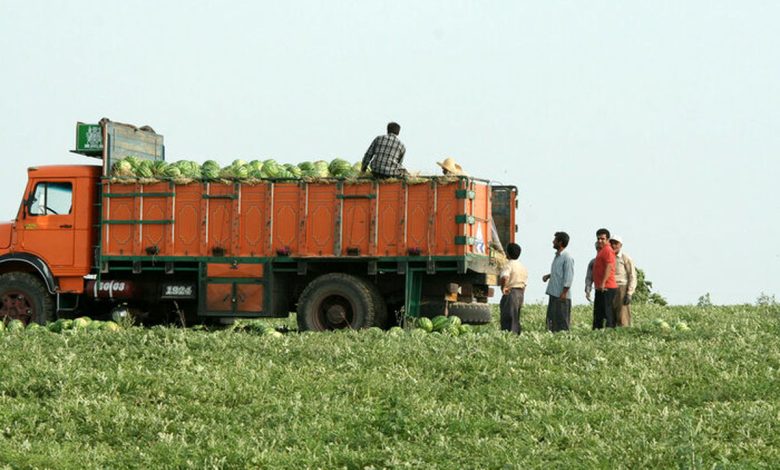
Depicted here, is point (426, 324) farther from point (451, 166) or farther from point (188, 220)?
point (188, 220)

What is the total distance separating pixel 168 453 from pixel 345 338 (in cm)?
603

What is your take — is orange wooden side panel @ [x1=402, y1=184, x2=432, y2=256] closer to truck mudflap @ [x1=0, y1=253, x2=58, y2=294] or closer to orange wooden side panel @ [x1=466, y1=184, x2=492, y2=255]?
orange wooden side panel @ [x1=466, y1=184, x2=492, y2=255]

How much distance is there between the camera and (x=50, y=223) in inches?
884

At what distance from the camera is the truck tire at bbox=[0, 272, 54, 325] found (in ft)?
73.3

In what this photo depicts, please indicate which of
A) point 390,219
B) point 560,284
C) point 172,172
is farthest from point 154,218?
point 560,284

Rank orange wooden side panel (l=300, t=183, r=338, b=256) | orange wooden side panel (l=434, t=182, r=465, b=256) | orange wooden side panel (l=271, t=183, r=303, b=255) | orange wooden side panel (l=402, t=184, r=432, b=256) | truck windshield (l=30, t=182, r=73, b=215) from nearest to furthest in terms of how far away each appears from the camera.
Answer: orange wooden side panel (l=434, t=182, r=465, b=256)
orange wooden side panel (l=402, t=184, r=432, b=256)
orange wooden side panel (l=300, t=183, r=338, b=256)
orange wooden side panel (l=271, t=183, r=303, b=255)
truck windshield (l=30, t=182, r=73, b=215)

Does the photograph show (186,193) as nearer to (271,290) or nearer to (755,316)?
(271,290)

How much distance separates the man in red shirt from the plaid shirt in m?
3.59

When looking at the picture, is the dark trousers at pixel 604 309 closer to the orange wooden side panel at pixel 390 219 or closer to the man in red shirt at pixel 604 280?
the man in red shirt at pixel 604 280

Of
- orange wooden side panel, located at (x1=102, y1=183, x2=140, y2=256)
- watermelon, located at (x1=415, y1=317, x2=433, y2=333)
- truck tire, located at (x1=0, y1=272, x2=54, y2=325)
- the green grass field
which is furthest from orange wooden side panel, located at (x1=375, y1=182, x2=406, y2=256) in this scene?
truck tire, located at (x1=0, y1=272, x2=54, y2=325)

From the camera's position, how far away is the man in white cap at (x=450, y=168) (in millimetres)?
20203

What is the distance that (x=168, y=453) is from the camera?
10234 mm

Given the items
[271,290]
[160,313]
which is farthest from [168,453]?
[160,313]

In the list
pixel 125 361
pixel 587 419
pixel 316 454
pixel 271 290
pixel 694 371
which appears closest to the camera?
pixel 316 454
